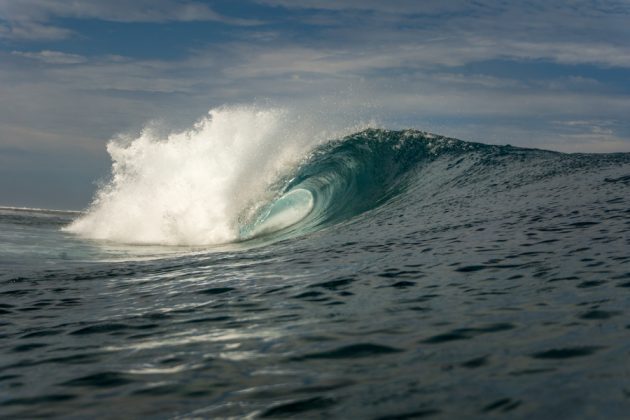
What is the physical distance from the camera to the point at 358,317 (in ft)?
16.4

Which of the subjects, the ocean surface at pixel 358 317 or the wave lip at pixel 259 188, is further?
the wave lip at pixel 259 188

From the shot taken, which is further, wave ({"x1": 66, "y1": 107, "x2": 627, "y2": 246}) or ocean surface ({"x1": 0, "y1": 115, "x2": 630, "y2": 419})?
wave ({"x1": 66, "y1": 107, "x2": 627, "y2": 246})

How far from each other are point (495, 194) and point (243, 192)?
7745 millimetres

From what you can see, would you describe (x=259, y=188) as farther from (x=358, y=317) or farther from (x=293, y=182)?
(x=358, y=317)

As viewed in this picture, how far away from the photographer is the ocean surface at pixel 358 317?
3.23 m

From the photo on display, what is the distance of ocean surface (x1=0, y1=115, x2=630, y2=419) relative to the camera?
Answer: 323 cm

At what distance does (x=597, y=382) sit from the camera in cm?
306

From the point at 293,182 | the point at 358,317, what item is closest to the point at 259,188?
the point at 293,182

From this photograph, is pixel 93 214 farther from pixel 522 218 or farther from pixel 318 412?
pixel 318 412

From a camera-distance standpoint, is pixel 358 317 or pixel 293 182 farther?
pixel 293 182

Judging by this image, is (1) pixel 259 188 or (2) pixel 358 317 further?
(1) pixel 259 188

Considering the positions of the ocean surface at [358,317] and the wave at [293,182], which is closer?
the ocean surface at [358,317]

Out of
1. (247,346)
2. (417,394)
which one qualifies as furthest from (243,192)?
(417,394)

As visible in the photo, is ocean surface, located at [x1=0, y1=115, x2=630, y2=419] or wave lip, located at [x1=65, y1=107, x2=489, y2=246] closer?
ocean surface, located at [x1=0, y1=115, x2=630, y2=419]
